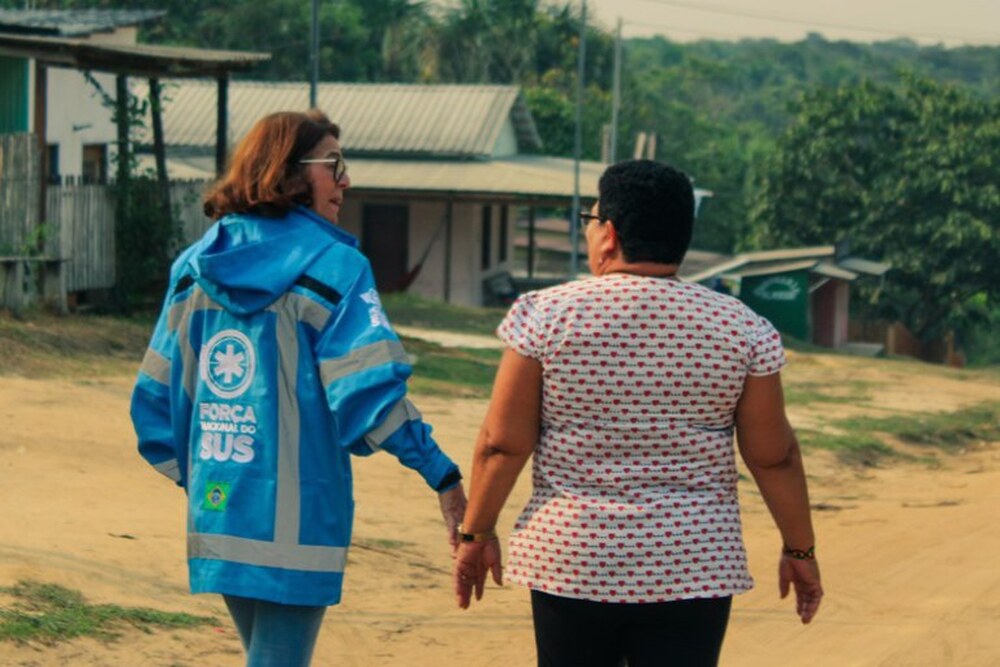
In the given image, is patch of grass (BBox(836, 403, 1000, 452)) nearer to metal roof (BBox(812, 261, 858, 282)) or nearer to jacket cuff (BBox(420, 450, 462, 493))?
jacket cuff (BBox(420, 450, 462, 493))

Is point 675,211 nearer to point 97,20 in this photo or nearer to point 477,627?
point 477,627

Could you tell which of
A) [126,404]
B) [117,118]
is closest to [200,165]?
[117,118]

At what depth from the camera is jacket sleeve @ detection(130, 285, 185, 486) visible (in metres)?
3.87

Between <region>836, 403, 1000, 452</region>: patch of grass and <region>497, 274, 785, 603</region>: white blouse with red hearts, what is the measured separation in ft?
43.2

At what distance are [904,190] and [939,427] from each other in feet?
69.5

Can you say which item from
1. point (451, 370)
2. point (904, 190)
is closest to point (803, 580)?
point (451, 370)

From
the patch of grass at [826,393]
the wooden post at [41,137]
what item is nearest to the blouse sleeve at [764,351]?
the wooden post at [41,137]

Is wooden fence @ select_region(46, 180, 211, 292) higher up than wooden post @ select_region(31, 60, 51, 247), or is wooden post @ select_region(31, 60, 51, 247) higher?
wooden post @ select_region(31, 60, 51, 247)

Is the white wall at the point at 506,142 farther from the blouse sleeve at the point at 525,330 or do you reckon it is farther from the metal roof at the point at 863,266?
the blouse sleeve at the point at 525,330

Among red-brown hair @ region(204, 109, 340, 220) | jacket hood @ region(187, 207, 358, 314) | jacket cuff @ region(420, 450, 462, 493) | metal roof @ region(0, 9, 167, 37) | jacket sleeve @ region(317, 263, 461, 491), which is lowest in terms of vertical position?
jacket cuff @ region(420, 450, 462, 493)

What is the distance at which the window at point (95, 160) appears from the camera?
73.4 feet

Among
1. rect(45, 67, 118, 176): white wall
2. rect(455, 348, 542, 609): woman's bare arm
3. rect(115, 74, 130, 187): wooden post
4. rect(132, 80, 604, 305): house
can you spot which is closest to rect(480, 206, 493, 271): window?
rect(132, 80, 604, 305): house

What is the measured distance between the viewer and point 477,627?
7098mm

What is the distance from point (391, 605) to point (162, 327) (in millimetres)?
3754
